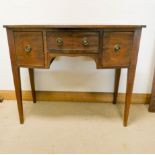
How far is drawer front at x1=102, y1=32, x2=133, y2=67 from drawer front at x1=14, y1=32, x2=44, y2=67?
1.42 feet

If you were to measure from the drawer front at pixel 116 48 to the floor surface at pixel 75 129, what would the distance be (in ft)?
1.73

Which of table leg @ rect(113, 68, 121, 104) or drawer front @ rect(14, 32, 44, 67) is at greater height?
drawer front @ rect(14, 32, 44, 67)

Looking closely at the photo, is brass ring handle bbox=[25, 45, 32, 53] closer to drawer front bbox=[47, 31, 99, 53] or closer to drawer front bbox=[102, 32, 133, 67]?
drawer front bbox=[47, 31, 99, 53]

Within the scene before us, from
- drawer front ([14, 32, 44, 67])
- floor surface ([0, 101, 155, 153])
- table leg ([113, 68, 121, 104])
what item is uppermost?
drawer front ([14, 32, 44, 67])

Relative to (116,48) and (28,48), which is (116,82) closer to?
(116,48)

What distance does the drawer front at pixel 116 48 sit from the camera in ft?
3.87

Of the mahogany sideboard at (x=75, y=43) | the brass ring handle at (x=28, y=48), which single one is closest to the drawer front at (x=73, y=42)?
the mahogany sideboard at (x=75, y=43)

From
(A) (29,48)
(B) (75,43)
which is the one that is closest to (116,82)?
(B) (75,43)

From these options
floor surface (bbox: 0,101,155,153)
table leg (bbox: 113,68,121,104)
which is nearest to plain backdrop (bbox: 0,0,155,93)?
table leg (bbox: 113,68,121,104)

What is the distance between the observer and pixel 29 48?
1230 mm

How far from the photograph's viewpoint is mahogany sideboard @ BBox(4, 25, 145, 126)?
1172mm
